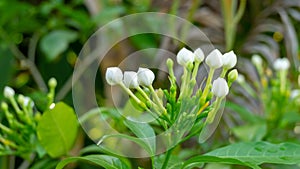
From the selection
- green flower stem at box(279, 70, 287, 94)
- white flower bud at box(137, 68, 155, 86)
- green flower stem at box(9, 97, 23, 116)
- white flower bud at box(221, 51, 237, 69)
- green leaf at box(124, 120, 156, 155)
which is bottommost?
green flower stem at box(9, 97, 23, 116)

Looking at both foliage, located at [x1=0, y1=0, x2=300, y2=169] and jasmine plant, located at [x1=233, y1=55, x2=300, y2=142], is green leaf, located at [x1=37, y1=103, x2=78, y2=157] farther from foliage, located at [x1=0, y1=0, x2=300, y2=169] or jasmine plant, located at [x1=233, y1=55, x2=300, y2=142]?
jasmine plant, located at [x1=233, y1=55, x2=300, y2=142]

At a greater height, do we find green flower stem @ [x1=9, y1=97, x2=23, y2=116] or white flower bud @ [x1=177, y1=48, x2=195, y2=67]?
white flower bud @ [x1=177, y1=48, x2=195, y2=67]

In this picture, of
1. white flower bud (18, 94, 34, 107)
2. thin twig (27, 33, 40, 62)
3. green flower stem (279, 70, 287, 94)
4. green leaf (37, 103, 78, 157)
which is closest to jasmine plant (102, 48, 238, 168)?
green leaf (37, 103, 78, 157)

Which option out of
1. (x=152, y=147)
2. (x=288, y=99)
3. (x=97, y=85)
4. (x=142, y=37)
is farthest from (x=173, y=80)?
(x=97, y=85)

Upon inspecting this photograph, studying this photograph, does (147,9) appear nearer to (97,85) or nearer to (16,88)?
(97,85)

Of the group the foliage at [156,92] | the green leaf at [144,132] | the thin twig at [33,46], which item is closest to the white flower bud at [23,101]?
the foliage at [156,92]

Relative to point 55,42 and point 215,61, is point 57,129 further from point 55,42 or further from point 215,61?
point 55,42

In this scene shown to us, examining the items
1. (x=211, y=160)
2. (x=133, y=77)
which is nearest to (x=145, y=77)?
(x=133, y=77)
